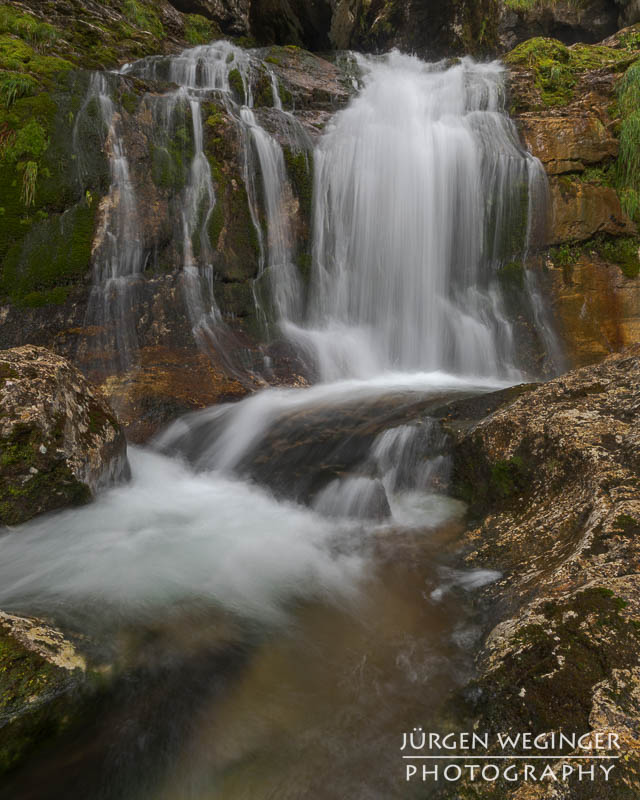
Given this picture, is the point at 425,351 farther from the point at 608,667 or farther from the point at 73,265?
the point at 608,667

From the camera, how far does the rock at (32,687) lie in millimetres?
1635

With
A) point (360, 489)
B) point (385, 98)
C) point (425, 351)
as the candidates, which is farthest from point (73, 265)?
point (385, 98)

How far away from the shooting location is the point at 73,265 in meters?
6.65

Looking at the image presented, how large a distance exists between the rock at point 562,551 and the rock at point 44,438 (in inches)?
124

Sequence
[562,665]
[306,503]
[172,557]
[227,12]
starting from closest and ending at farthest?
1. [562,665]
2. [172,557]
3. [306,503]
4. [227,12]

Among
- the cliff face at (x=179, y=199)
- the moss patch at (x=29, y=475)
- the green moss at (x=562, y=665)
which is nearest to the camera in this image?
the green moss at (x=562, y=665)

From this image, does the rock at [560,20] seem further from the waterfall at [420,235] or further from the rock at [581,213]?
the rock at [581,213]

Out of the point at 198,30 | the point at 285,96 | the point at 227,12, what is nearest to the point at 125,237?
the point at 285,96

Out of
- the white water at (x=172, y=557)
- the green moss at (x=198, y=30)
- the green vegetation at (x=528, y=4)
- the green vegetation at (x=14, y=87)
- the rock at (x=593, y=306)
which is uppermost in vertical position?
the green vegetation at (x=528, y=4)

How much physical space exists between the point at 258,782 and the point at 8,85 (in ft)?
29.8

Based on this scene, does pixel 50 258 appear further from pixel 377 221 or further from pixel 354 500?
pixel 377 221

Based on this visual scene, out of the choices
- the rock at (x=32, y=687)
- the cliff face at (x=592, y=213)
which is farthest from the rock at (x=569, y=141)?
the rock at (x=32, y=687)

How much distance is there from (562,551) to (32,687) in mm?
2494

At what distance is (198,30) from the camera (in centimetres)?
1335
